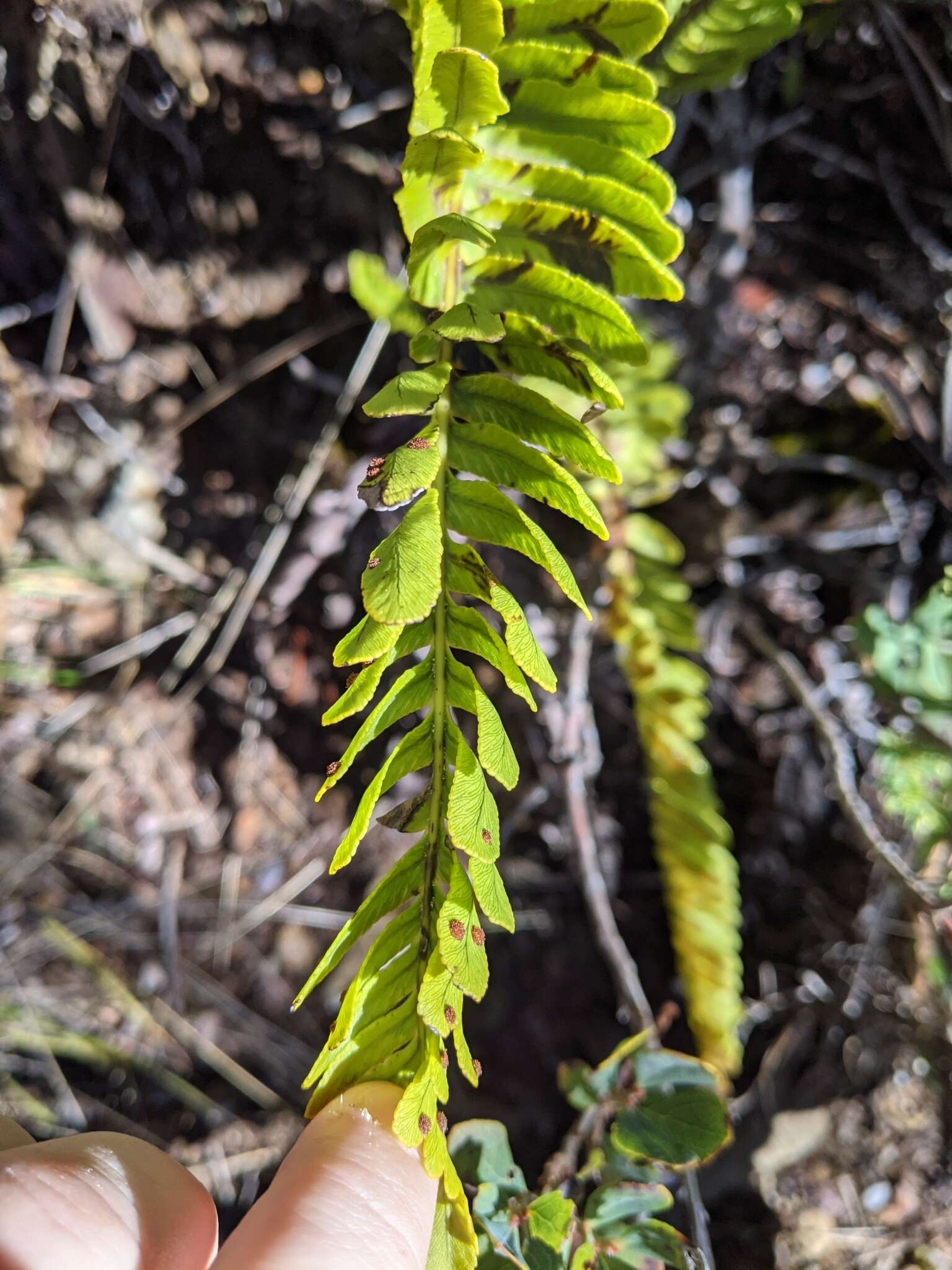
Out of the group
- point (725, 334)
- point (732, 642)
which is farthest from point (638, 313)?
point (732, 642)

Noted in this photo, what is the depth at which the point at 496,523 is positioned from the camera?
1203 mm

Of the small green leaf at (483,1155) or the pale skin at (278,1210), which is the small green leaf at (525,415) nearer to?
the pale skin at (278,1210)

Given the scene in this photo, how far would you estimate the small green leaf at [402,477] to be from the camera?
1033mm

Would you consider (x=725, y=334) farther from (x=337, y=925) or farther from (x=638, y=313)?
(x=337, y=925)

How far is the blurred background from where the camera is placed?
87.6 inches

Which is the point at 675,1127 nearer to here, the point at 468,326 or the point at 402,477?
the point at 402,477

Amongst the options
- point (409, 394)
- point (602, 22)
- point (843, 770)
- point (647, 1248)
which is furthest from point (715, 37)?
point (647, 1248)

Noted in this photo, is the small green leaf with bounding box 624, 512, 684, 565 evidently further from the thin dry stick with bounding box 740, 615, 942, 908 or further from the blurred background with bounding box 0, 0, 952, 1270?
the thin dry stick with bounding box 740, 615, 942, 908

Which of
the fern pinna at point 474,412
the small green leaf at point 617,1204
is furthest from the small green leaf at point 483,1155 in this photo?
the fern pinna at point 474,412

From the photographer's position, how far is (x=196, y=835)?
2.68 metres

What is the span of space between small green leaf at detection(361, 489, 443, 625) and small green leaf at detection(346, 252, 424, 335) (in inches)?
27.2

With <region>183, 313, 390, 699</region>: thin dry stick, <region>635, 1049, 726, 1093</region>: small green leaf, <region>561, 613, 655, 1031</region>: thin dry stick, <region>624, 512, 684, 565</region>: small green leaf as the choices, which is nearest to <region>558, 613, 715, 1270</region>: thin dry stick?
<region>561, 613, 655, 1031</region>: thin dry stick

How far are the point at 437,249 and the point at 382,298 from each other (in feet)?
1.45

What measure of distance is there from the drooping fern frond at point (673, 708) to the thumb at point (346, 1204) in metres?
1.15
